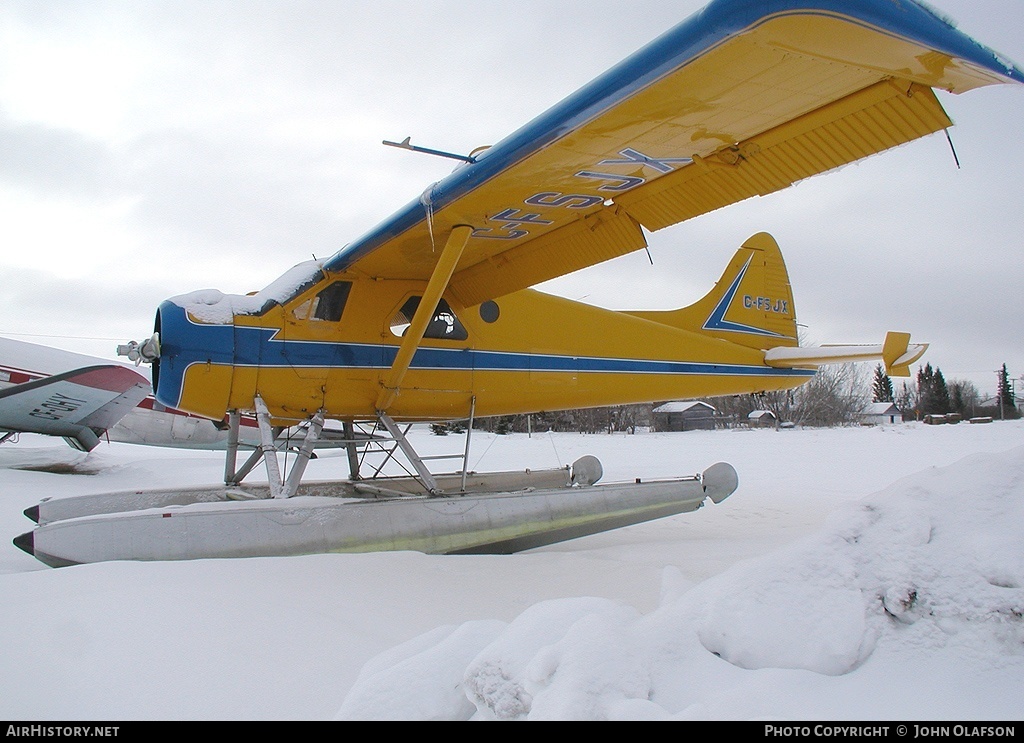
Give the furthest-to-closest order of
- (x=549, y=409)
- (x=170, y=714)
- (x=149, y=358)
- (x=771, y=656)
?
(x=549, y=409) → (x=149, y=358) → (x=170, y=714) → (x=771, y=656)

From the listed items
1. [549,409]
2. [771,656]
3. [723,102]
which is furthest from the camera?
[549,409]

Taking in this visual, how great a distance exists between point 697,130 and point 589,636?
2.96 meters

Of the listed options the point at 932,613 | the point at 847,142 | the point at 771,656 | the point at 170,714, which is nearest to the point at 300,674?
the point at 170,714

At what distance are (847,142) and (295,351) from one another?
170 inches

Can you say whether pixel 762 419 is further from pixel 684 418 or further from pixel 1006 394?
pixel 1006 394

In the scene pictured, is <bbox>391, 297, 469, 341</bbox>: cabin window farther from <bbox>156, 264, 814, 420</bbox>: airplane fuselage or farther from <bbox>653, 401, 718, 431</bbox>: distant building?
<bbox>653, 401, 718, 431</bbox>: distant building

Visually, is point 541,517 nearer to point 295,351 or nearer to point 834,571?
point 295,351

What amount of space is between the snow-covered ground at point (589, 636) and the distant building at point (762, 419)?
4918cm

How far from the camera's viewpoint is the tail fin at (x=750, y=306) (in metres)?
7.73

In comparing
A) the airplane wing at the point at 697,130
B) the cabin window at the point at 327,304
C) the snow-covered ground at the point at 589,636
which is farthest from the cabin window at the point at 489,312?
the snow-covered ground at the point at 589,636

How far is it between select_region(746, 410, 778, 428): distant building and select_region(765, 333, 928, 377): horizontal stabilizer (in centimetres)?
4345

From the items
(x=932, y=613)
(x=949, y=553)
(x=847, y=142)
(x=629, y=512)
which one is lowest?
(x=629, y=512)

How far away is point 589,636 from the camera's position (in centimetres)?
173

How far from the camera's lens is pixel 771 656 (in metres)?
1.73
